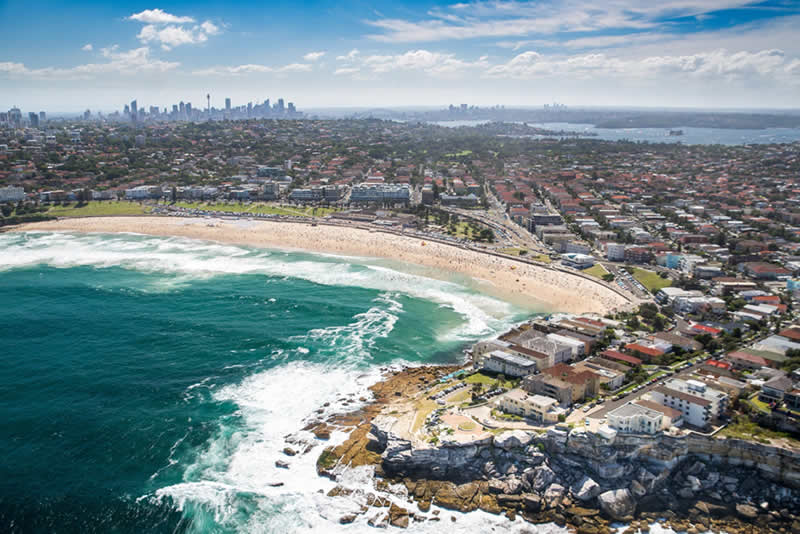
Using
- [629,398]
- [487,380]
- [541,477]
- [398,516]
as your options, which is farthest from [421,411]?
[629,398]

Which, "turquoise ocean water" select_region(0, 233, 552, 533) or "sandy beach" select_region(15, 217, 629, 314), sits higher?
"sandy beach" select_region(15, 217, 629, 314)

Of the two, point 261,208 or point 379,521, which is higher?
point 261,208

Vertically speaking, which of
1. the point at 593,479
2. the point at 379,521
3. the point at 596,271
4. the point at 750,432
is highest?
the point at 596,271

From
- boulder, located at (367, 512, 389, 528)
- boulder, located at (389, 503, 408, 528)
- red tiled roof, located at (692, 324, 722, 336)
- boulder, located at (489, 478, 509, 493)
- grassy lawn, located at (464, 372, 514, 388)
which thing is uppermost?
red tiled roof, located at (692, 324, 722, 336)

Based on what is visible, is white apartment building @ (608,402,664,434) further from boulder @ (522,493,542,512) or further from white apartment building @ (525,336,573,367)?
white apartment building @ (525,336,573,367)

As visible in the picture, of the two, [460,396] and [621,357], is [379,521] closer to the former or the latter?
[460,396]

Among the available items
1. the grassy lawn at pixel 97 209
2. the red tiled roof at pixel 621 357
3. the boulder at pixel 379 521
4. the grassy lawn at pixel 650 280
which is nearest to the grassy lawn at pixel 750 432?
the red tiled roof at pixel 621 357

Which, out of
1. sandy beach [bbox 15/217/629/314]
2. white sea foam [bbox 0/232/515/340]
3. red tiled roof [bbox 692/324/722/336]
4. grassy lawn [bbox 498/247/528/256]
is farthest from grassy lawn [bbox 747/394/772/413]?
grassy lawn [bbox 498/247/528/256]

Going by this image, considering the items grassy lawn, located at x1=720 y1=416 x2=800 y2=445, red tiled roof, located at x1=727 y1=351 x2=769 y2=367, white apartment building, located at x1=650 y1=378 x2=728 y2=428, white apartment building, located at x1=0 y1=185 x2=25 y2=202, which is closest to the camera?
grassy lawn, located at x1=720 y1=416 x2=800 y2=445
